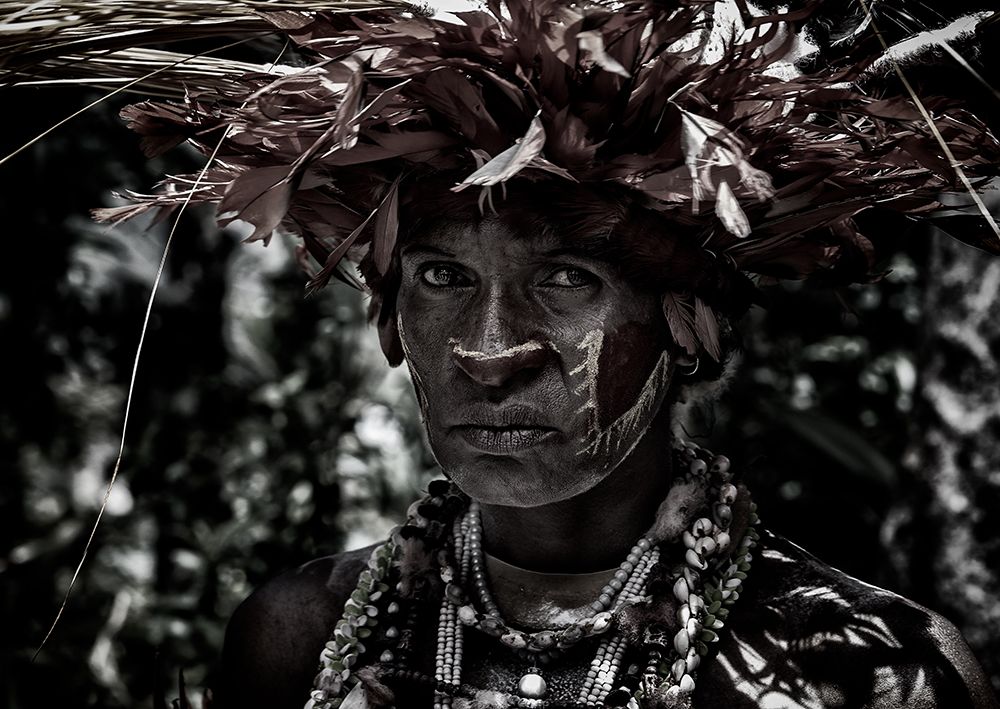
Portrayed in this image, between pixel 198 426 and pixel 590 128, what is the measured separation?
2.75 meters

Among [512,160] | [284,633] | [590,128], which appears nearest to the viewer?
[512,160]

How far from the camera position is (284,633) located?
227 cm

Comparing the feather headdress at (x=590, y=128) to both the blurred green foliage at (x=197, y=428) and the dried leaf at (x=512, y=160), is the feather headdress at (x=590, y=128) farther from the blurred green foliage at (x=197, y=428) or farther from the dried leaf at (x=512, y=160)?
the blurred green foliage at (x=197, y=428)

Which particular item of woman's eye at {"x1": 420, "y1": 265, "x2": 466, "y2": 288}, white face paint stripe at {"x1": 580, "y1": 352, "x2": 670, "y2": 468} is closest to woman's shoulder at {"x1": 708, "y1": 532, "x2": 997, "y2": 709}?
white face paint stripe at {"x1": 580, "y1": 352, "x2": 670, "y2": 468}

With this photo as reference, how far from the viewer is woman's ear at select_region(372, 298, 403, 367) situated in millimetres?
2104

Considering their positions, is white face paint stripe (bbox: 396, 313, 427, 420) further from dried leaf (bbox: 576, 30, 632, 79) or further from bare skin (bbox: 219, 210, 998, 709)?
dried leaf (bbox: 576, 30, 632, 79)

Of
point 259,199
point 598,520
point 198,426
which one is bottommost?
point 198,426

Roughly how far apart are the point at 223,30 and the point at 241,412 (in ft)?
8.35

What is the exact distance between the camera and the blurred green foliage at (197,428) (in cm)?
379

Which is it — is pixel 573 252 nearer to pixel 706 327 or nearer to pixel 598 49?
pixel 706 327

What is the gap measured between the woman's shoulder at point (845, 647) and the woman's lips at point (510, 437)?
0.48 metres

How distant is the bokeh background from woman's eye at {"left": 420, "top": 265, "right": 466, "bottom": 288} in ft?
6.02

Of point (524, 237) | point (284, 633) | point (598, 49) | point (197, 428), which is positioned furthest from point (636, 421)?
point (197, 428)

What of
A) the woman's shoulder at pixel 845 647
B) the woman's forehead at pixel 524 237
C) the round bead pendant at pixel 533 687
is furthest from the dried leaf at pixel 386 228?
the woman's shoulder at pixel 845 647
